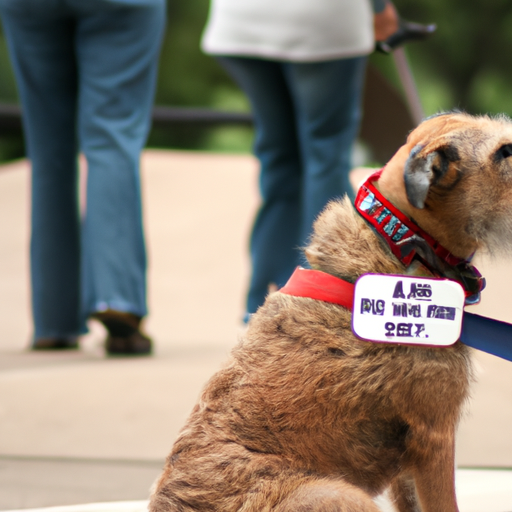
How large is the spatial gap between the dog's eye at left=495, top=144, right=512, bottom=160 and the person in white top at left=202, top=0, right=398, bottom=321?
1998 millimetres

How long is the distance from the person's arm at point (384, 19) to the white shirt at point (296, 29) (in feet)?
0.15

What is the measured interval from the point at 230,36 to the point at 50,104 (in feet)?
3.53

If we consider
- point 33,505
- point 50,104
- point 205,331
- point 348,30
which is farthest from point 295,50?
point 33,505

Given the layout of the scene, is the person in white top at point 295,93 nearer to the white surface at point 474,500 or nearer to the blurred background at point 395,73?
the white surface at point 474,500

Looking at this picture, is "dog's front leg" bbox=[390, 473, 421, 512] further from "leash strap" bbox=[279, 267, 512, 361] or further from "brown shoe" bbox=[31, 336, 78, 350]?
"brown shoe" bbox=[31, 336, 78, 350]

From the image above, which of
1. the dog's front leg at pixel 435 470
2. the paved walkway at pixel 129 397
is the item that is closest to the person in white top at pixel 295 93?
the paved walkway at pixel 129 397

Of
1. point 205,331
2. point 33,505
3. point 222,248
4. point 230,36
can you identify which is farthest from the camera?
point 222,248

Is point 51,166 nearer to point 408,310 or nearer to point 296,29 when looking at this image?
point 296,29

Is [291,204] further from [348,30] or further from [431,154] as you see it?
[431,154]

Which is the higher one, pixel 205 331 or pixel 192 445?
pixel 192 445

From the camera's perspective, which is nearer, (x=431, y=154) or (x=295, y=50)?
(x=431, y=154)

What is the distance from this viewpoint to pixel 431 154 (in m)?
2.01

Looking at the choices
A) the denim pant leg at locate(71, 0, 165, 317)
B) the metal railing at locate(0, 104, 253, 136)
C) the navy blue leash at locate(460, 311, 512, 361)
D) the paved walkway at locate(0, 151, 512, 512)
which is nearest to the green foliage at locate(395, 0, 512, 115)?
the metal railing at locate(0, 104, 253, 136)

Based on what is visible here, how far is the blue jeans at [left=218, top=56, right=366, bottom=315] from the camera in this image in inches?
167
